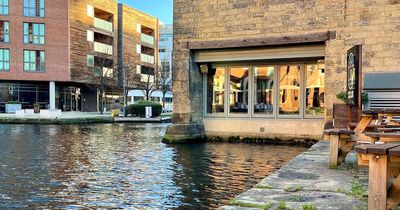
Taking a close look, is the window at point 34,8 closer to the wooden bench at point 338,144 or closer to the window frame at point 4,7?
the window frame at point 4,7

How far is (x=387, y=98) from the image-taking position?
10.2 m

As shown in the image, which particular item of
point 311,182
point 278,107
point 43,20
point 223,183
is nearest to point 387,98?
point 278,107

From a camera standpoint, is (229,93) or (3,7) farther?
(3,7)

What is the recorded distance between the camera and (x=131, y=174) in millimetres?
7480

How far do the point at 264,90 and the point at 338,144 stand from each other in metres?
7.95

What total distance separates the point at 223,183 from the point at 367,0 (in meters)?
7.36

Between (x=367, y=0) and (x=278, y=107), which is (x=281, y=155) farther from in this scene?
(x=367, y=0)

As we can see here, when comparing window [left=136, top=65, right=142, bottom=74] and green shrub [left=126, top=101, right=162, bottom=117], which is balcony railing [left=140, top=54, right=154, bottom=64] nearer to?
window [left=136, top=65, right=142, bottom=74]

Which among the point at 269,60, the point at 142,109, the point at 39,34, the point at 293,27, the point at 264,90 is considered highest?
the point at 39,34

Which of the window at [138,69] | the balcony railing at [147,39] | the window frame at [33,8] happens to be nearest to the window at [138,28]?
the balcony railing at [147,39]

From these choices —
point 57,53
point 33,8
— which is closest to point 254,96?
point 57,53

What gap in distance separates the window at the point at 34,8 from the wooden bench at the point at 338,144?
131 feet

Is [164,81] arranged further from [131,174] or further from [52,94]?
[131,174]

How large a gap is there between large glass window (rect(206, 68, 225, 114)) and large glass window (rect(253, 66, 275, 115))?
120cm
